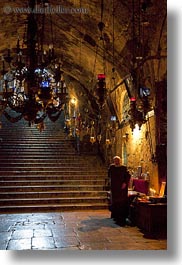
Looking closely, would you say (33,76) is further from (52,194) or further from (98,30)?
(52,194)

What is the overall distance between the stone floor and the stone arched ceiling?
10.7 feet

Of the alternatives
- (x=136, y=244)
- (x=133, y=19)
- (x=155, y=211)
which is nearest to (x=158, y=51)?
(x=133, y=19)

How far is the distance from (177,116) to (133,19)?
389 centimetres

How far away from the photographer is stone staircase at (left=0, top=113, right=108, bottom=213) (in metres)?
10.0

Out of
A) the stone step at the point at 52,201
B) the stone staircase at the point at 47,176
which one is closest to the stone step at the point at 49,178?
the stone staircase at the point at 47,176

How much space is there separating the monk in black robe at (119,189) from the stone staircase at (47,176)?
2204 millimetres

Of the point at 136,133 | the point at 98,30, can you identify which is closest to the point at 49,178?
the point at 136,133

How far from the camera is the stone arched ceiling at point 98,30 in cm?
751

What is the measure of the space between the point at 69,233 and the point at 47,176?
4.65 metres

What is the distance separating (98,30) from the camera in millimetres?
9445

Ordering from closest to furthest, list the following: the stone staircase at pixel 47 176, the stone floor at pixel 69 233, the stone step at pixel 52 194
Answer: the stone floor at pixel 69 233, the stone staircase at pixel 47 176, the stone step at pixel 52 194

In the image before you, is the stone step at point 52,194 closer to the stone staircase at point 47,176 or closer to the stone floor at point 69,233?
the stone staircase at point 47,176

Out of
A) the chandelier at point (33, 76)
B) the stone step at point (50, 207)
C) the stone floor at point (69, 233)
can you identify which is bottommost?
the stone floor at point (69, 233)

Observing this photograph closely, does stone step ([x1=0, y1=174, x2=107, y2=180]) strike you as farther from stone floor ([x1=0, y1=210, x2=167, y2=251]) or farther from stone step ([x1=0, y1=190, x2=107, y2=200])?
stone floor ([x1=0, y1=210, x2=167, y2=251])
